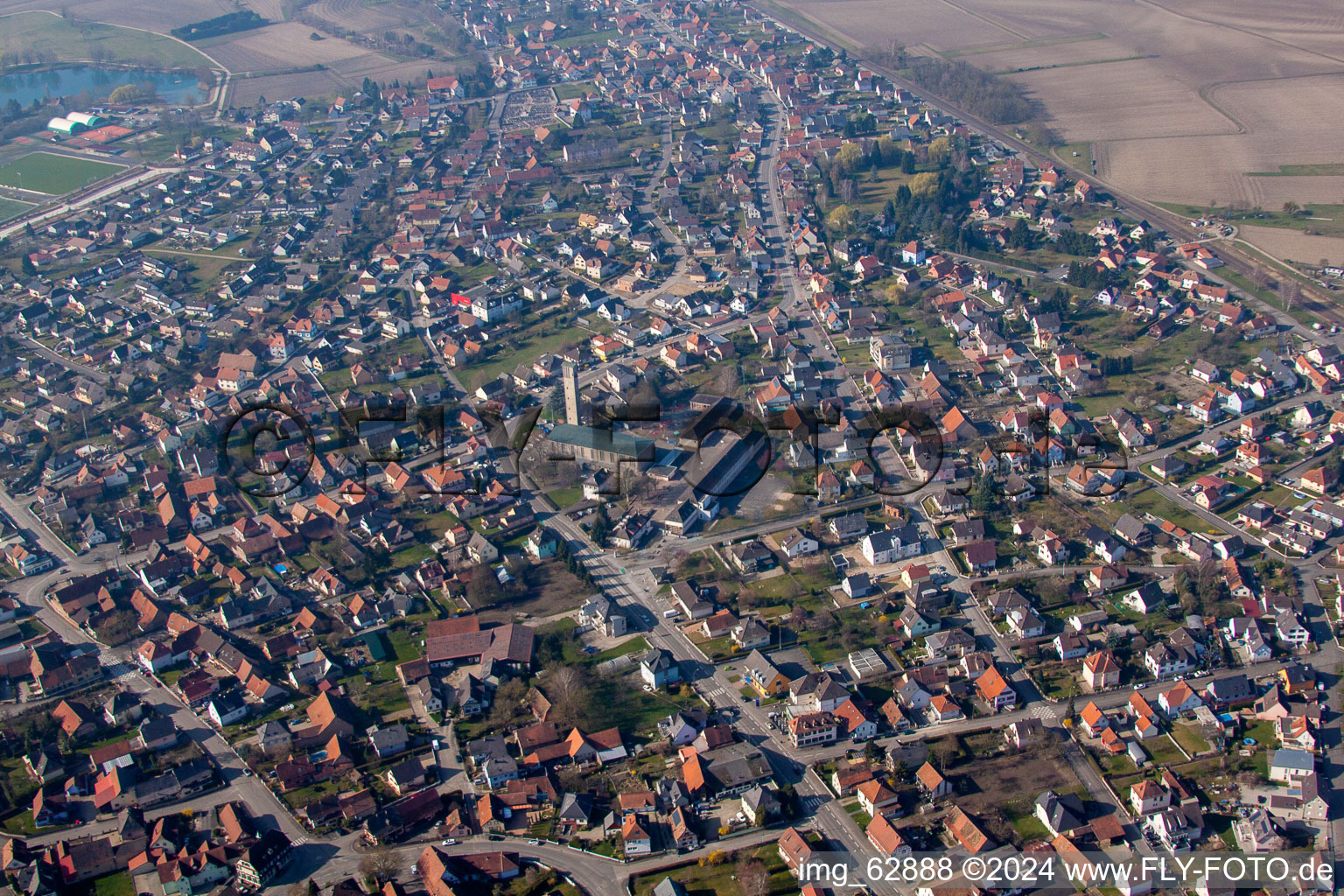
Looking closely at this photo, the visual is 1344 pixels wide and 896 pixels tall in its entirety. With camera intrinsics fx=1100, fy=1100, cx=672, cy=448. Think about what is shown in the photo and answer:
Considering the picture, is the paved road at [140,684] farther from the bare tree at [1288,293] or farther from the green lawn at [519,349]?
the bare tree at [1288,293]

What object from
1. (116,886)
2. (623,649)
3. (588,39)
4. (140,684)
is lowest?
(140,684)

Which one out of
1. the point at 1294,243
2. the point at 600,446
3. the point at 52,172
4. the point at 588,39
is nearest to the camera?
the point at 600,446

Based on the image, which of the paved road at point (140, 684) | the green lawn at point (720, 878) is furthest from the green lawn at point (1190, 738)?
the paved road at point (140, 684)

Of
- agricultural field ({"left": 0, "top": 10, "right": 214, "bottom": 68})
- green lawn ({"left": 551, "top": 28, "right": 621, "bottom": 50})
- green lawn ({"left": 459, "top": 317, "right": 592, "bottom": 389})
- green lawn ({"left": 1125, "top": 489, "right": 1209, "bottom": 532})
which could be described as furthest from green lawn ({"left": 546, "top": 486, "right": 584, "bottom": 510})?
agricultural field ({"left": 0, "top": 10, "right": 214, "bottom": 68})

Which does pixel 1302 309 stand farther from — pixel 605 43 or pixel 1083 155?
pixel 605 43

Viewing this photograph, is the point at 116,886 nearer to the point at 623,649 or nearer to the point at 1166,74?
the point at 623,649

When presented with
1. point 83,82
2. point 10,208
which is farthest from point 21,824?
point 83,82

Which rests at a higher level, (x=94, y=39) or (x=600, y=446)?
(x=94, y=39)
